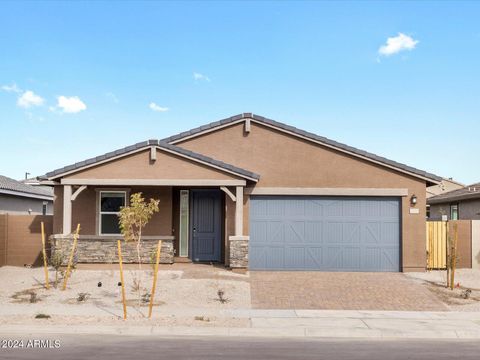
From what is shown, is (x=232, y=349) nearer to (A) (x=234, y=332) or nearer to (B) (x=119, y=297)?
(A) (x=234, y=332)

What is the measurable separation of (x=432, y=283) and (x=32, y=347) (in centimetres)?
1204

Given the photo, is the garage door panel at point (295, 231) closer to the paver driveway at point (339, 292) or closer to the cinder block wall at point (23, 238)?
the paver driveway at point (339, 292)

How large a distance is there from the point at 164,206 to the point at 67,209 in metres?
3.34

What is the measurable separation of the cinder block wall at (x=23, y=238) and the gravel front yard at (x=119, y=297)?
1159mm

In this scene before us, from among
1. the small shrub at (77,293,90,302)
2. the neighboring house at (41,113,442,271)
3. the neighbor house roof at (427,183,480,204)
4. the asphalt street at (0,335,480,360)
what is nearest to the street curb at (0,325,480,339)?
the asphalt street at (0,335,480,360)

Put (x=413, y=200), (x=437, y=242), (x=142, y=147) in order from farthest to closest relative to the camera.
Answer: (x=437, y=242) → (x=413, y=200) → (x=142, y=147)

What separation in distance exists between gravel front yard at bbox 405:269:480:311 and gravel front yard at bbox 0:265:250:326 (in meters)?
5.35

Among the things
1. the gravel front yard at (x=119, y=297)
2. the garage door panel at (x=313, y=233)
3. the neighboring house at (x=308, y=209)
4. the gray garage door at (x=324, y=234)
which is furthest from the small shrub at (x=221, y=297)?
the garage door panel at (x=313, y=233)

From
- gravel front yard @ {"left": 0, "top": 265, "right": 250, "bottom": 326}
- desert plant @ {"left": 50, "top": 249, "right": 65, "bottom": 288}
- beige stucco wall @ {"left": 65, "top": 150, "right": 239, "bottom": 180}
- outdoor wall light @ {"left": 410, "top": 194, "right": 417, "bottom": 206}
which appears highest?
beige stucco wall @ {"left": 65, "top": 150, "right": 239, "bottom": 180}

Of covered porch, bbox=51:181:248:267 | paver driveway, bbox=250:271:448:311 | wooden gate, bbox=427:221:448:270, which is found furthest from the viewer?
wooden gate, bbox=427:221:448:270

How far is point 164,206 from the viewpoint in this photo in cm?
1842

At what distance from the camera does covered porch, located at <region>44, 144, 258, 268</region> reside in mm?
17125

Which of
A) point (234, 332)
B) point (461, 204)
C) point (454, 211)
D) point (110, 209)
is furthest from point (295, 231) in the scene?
point (454, 211)

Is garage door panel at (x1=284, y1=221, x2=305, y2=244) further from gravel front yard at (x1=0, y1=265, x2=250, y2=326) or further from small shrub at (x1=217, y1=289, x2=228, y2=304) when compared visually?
small shrub at (x1=217, y1=289, x2=228, y2=304)
